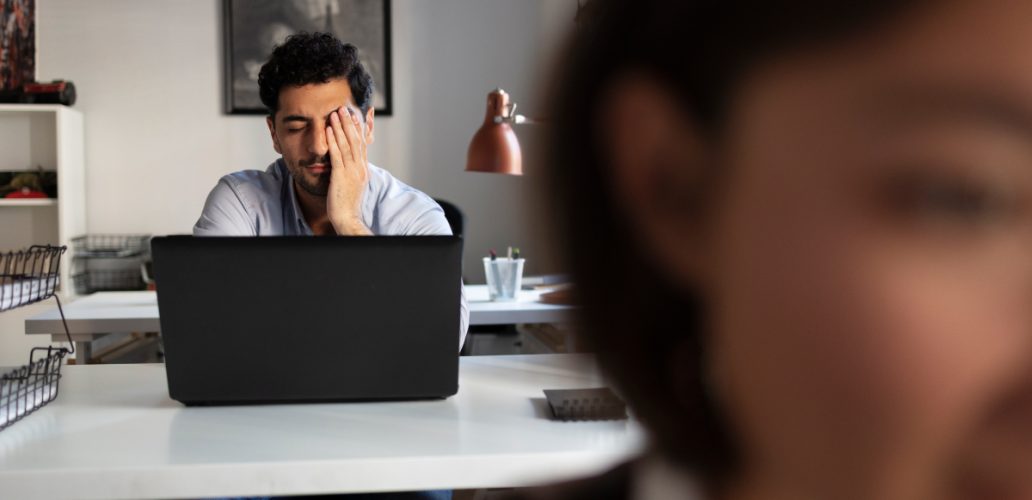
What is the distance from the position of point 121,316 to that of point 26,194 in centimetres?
242

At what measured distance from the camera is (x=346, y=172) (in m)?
1.91

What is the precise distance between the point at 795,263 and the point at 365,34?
442cm

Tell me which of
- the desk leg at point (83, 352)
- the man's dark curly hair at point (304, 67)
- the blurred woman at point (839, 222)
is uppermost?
the man's dark curly hair at point (304, 67)

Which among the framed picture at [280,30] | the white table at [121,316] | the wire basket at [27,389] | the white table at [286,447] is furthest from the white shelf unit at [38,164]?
the white table at [286,447]

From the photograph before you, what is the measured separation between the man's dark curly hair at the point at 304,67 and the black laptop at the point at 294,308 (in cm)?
92

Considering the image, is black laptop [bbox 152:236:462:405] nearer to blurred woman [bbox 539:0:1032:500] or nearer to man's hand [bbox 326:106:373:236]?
man's hand [bbox 326:106:373:236]

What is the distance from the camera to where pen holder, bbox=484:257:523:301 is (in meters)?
2.45

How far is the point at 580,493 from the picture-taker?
0.36 m

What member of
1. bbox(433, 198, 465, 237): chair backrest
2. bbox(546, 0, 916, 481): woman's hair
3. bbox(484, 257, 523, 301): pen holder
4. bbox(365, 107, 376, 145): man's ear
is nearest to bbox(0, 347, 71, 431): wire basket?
bbox(365, 107, 376, 145): man's ear

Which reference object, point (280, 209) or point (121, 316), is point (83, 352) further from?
point (280, 209)

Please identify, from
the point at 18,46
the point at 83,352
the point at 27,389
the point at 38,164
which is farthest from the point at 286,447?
the point at 18,46

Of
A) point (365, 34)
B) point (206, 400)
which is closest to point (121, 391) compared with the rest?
point (206, 400)

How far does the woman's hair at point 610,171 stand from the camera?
216 mm

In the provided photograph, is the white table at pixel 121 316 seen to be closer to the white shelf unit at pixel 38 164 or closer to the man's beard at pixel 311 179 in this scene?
the man's beard at pixel 311 179
